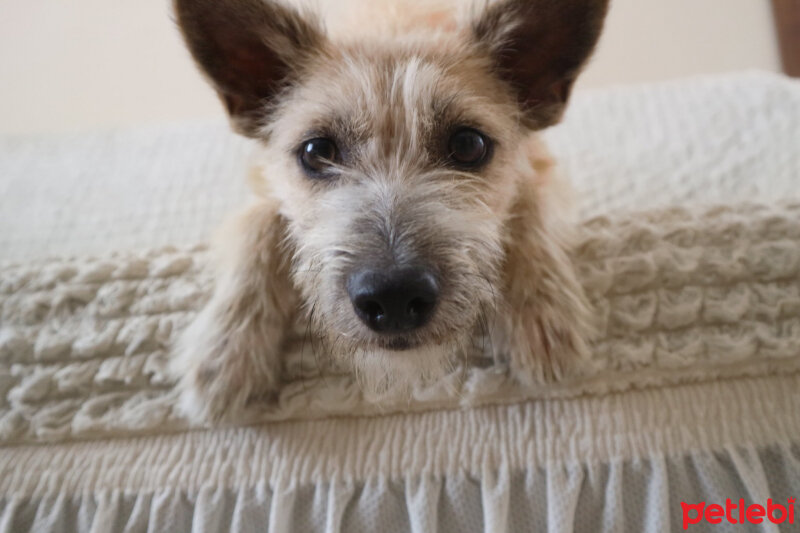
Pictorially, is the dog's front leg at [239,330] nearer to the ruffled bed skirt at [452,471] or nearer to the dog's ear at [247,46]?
the ruffled bed skirt at [452,471]

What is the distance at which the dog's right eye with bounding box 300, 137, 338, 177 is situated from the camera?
1256 millimetres

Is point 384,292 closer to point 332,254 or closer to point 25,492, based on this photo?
point 332,254

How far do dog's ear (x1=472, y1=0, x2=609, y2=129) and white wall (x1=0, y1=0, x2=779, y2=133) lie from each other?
1.81m

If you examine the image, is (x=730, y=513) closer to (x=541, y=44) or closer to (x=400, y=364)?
(x=400, y=364)

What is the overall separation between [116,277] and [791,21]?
10.7 feet

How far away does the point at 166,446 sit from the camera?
1078 mm

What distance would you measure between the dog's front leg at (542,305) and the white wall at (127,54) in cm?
207

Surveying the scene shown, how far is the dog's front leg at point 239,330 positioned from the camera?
107cm

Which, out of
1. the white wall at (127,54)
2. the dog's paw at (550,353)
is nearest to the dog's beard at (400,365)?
the dog's paw at (550,353)

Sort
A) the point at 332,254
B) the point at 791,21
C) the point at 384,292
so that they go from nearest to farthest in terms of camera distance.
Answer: the point at 384,292, the point at 332,254, the point at 791,21

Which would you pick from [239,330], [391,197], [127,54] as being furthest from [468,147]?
[127,54]

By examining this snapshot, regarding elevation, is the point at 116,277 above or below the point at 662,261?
above

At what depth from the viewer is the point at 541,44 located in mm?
1284

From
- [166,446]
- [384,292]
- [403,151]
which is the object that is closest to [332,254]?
[384,292]
